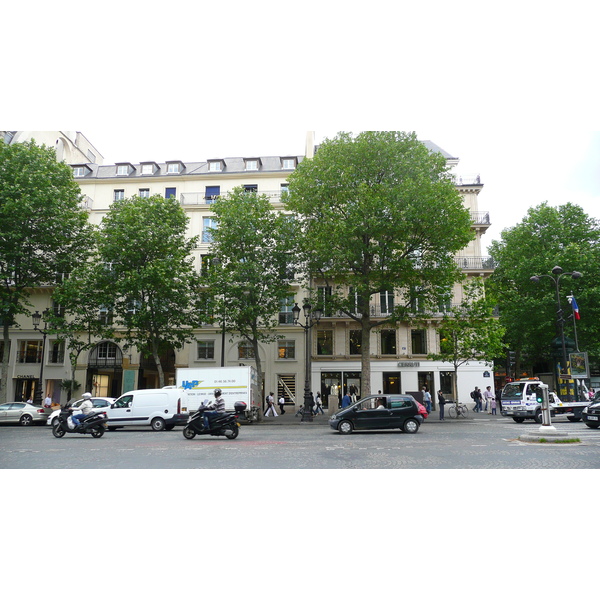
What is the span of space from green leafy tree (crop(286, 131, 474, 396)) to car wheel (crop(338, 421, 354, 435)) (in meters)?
8.38

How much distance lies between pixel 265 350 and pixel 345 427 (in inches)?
733

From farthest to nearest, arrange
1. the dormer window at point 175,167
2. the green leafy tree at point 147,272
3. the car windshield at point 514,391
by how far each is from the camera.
→ the dormer window at point 175,167
the green leafy tree at point 147,272
the car windshield at point 514,391

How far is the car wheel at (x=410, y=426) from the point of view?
63.1 ft

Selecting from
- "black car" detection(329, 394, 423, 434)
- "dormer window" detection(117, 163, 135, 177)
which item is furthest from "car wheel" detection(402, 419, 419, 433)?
"dormer window" detection(117, 163, 135, 177)

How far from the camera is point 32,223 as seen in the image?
31.2 meters

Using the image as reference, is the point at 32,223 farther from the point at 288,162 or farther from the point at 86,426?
the point at 288,162

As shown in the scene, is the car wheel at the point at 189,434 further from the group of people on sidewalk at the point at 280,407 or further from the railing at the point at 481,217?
the railing at the point at 481,217

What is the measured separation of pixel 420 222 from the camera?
26.6m

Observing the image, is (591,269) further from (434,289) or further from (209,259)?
(209,259)

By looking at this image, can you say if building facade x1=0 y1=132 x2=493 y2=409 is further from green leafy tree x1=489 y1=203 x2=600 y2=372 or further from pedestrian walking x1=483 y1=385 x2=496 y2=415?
green leafy tree x1=489 y1=203 x2=600 y2=372

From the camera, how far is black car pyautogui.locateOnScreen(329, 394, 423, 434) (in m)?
19.2

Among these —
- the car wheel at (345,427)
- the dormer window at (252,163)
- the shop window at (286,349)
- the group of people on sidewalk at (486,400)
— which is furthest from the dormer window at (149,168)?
the car wheel at (345,427)

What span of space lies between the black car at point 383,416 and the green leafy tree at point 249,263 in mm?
11458
